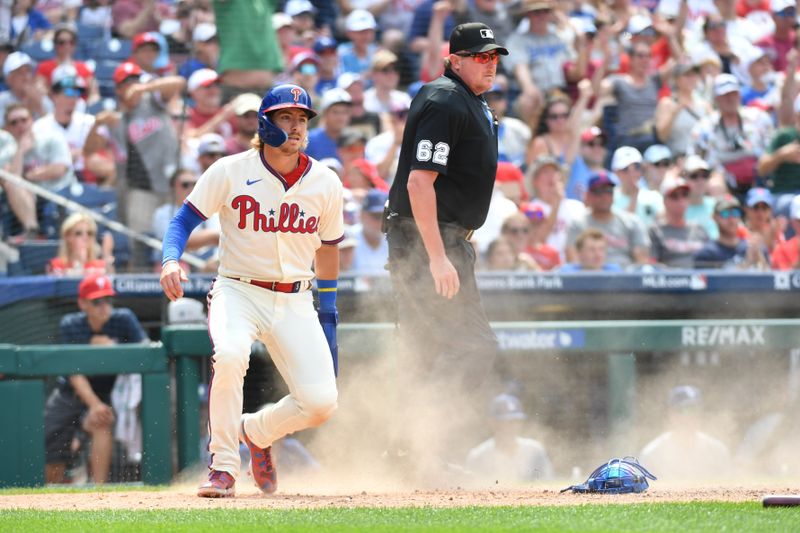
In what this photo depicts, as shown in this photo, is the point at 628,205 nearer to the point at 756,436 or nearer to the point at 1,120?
the point at 756,436

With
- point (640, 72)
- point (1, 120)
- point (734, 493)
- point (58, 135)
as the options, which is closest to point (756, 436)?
point (734, 493)

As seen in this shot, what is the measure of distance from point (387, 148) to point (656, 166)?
93.8 inches

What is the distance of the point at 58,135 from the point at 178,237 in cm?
503

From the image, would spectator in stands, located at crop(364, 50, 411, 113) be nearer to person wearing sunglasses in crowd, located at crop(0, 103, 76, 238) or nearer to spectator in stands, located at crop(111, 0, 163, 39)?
spectator in stands, located at crop(111, 0, 163, 39)

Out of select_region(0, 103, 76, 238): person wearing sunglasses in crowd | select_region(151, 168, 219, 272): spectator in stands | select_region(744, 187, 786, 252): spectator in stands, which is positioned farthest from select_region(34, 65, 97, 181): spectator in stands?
select_region(744, 187, 786, 252): spectator in stands

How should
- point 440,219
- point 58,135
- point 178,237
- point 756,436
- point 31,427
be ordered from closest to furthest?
point 178,237, point 440,219, point 31,427, point 756,436, point 58,135

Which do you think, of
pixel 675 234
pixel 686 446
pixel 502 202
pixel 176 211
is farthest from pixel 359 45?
pixel 686 446

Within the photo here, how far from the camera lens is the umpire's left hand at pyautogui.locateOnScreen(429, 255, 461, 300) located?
5914 millimetres

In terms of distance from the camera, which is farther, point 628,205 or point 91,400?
point 628,205

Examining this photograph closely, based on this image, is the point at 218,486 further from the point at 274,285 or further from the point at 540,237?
the point at 540,237

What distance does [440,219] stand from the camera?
245 inches

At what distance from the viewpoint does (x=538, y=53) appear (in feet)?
40.4

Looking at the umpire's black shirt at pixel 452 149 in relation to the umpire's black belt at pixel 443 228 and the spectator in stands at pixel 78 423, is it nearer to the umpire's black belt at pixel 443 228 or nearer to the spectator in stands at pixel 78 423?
the umpire's black belt at pixel 443 228

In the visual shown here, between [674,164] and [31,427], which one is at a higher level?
[674,164]
